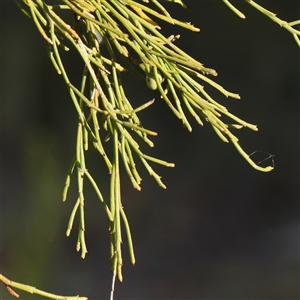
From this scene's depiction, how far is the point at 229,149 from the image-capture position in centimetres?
139

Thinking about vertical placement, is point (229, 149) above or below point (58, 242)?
above

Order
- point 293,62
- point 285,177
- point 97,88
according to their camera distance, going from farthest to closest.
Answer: point 285,177 < point 293,62 < point 97,88

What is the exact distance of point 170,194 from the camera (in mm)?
1421

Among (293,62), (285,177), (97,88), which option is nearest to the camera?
(97,88)

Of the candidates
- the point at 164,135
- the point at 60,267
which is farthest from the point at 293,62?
the point at 60,267

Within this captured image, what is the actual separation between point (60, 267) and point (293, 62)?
2.91 ft

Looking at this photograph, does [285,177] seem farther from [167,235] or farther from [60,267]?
[60,267]

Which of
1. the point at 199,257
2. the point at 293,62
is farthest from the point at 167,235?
the point at 293,62

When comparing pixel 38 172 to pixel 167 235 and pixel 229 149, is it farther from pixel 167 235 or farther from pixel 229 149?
pixel 229 149

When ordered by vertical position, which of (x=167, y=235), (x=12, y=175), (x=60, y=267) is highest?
(x=12, y=175)

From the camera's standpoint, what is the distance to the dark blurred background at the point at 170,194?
133cm

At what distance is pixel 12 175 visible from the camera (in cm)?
144

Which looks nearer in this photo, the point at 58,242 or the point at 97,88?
the point at 97,88

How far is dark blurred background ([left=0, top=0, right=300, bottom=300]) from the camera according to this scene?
1.33m
